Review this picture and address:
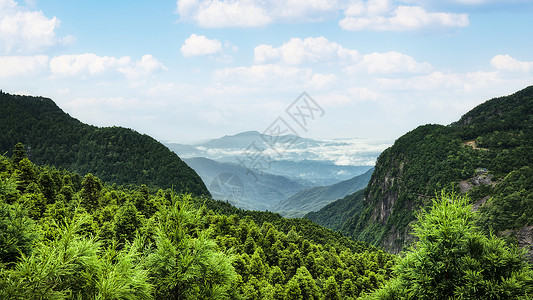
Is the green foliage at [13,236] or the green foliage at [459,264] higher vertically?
the green foliage at [13,236]

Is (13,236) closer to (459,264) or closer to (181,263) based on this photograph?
(181,263)

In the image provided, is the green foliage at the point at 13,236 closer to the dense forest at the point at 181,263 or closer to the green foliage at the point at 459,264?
the dense forest at the point at 181,263

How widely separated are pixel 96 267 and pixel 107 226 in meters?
29.5

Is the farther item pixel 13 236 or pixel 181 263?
pixel 13 236

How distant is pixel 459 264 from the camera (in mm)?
17719

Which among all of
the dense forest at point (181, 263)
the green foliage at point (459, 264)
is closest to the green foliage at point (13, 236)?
the dense forest at point (181, 263)

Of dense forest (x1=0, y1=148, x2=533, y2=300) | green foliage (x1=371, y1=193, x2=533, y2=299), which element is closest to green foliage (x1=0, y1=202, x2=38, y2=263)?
dense forest (x1=0, y1=148, x2=533, y2=300)

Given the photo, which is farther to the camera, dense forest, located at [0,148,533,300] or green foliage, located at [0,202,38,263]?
green foliage, located at [0,202,38,263]

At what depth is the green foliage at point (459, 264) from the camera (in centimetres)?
1622

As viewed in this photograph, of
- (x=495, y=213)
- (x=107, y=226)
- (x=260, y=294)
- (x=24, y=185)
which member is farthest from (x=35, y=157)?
(x=495, y=213)

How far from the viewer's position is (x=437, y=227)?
1880 centimetres

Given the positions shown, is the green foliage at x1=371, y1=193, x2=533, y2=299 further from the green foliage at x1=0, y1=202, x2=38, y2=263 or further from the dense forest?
the green foliage at x1=0, y1=202, x2=38, y2=263

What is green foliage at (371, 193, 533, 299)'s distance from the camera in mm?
16219

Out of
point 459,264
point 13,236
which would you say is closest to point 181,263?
point 13,236
